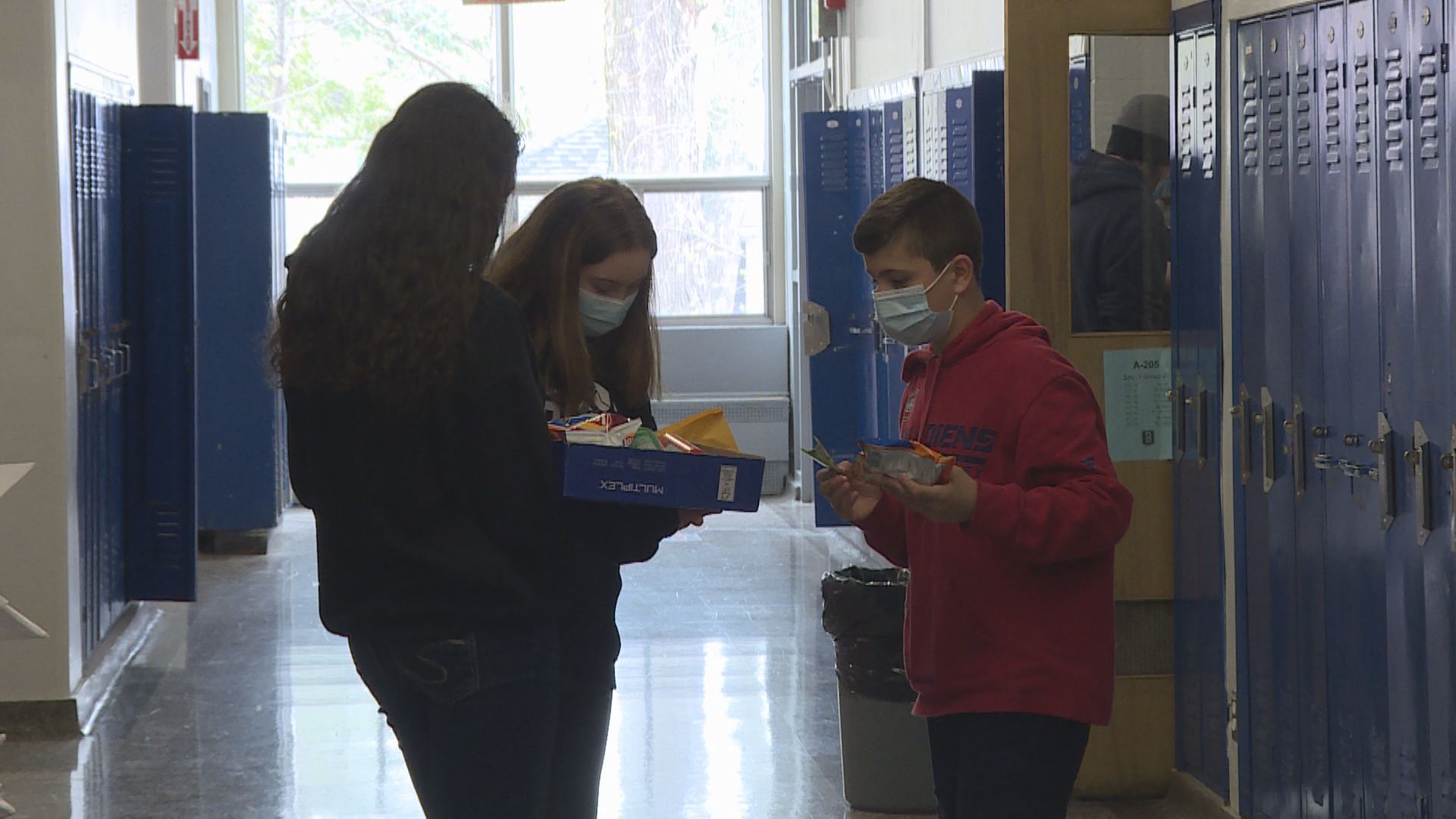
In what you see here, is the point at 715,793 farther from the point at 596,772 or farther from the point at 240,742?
the point at 596,772

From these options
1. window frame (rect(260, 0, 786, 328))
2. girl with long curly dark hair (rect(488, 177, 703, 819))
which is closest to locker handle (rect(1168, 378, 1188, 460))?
girl with long curly dark hair (rect(488, 177, 703, 819))

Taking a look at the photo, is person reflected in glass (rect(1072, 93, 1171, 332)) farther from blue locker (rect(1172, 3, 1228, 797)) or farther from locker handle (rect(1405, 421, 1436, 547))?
locker handle (rect(1405, 421, 1436, 547))

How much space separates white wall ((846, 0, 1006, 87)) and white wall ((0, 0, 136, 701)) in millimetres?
2749

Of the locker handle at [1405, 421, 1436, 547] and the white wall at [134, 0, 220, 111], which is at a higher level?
the white wall at [134, 0, 220, 111]

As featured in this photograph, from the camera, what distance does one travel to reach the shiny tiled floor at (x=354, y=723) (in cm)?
402

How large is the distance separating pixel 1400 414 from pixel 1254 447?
25.7 inches

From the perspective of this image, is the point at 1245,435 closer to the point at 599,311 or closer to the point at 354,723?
the point at 599,311

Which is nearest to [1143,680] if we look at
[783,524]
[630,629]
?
[630,629]

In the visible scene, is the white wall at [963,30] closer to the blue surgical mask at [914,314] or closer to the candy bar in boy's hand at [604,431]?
the blue surgical mask at [914,314]

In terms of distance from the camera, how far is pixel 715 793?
404 cm

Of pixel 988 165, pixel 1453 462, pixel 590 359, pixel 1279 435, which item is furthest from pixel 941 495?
pixel 988 165

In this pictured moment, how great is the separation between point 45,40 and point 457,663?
11.5 ft

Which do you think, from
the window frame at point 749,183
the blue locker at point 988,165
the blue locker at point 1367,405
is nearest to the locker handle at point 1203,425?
the blue locker at point 1367,405

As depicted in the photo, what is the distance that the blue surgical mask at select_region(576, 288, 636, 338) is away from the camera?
2180 millimetres
